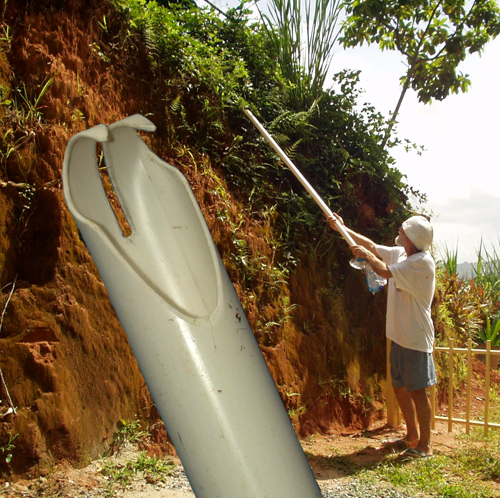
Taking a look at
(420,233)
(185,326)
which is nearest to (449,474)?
(420,233)

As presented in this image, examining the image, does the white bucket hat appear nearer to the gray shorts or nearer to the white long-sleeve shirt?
the white long-sleeve shirt

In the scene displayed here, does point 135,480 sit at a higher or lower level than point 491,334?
higher

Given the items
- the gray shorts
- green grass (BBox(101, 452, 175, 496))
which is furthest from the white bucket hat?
green grass (BBox(101, 452, 175, 496))

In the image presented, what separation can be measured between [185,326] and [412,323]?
164 inches

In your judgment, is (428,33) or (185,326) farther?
(428,33)

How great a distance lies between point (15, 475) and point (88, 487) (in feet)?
1.44

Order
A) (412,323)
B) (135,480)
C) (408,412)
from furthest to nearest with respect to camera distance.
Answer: (408,412) < (412,323) < (135,480)

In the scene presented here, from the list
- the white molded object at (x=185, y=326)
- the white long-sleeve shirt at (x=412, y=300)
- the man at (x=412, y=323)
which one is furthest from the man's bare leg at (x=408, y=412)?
the white molded object at (x=185, y=326)

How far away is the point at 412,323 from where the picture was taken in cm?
439

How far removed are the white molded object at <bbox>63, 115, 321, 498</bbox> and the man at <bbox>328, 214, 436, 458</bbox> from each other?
11.9ft

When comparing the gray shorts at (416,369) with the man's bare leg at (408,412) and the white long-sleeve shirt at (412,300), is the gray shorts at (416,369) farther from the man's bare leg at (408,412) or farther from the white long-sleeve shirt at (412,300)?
the man's bare leg at (408,412)

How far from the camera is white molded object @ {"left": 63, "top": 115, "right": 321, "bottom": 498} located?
21.4 inches

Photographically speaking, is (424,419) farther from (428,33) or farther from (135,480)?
(428,33)

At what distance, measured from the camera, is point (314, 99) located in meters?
6.88
